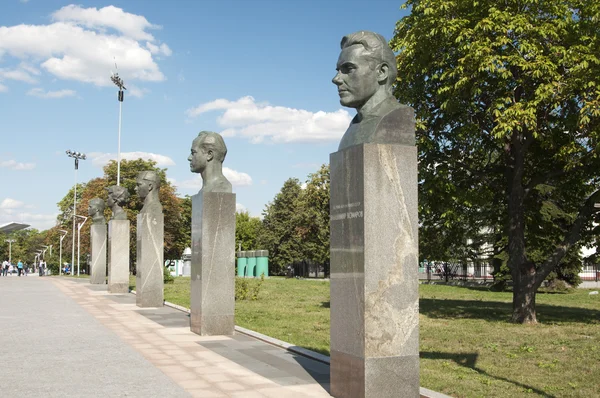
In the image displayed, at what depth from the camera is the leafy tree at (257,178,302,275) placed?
66.4 metres

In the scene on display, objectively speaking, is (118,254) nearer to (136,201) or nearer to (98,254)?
(98,254)

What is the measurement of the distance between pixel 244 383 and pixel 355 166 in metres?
3.03

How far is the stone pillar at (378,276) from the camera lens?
6.36 m

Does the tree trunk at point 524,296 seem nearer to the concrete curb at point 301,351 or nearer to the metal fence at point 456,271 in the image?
the concrete curb at point 301,351

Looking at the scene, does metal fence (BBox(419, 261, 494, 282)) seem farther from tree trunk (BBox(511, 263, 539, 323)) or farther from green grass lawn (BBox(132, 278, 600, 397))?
tree trunk (BBox(511, 263, 539, 323))

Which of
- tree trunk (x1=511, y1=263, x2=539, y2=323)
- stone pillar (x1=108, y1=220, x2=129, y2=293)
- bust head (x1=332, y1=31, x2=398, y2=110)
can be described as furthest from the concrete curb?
Result: stone pillar (x1=108, y1=220, x2=129, y2=293)

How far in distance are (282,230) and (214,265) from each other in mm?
55648

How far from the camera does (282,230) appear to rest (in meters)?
68.2

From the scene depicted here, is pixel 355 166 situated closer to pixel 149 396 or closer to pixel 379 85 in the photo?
pixel 379 85

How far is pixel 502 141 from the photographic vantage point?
16.1 metres

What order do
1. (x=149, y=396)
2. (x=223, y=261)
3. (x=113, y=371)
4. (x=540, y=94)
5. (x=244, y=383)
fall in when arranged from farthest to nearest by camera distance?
(x=540, y=94) < (x=223, y=261) < (x=113, y=371) < (x=244, y=383) < (x=149, y=396)

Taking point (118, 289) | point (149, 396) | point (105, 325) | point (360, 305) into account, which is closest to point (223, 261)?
point (105, 325)

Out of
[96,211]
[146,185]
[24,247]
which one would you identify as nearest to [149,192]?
[146,185]

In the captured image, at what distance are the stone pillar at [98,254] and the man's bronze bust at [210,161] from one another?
19.8 m
